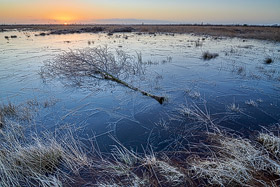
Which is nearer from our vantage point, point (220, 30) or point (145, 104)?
point (145, 104)

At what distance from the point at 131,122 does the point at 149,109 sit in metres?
1.11

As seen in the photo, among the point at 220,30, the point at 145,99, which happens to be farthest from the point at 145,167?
the point at 220,30

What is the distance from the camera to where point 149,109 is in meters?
6.32

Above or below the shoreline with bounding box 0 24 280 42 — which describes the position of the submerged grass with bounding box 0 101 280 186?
below

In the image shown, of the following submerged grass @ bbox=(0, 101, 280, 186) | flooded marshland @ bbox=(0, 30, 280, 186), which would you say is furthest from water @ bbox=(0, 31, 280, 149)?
submerged grass @ bbox=(0, 101, 280, 186)

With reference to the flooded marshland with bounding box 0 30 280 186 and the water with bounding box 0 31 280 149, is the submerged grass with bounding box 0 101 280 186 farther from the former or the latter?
the water with bounding box 0 31 280 149

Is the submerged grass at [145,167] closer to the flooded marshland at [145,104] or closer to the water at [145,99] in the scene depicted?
the flooded marshland at [145,104]

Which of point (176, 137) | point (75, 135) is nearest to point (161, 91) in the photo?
point (176, 137)

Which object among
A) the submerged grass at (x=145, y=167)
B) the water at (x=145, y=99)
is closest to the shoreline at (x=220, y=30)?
the water at (x=145, y=99)

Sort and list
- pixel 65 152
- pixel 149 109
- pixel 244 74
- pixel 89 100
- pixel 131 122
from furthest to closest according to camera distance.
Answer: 1. pixel 244 74
2. pixel 89 100
3. pixel 149 109
4. pixel 131 122
5. pixel 65 152

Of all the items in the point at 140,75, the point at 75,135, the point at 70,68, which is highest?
the point at 70,68

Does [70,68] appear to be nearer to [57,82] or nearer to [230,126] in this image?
[57,82]

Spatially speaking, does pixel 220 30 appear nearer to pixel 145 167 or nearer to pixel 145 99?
pixel 145 99

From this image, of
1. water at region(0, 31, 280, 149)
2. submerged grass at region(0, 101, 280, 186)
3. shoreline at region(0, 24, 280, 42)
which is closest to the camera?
submerged grass at region(0, 101, 280, 186)
